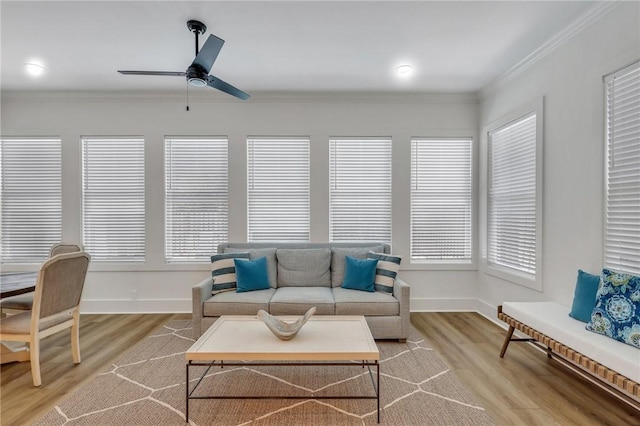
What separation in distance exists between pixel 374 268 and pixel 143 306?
3.12 meters

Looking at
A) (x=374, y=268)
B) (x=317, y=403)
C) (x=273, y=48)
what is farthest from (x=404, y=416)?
(x=273, y=48)

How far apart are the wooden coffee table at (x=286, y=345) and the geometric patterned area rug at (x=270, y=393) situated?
0.10 m

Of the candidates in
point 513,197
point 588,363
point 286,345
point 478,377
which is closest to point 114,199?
point 286,345

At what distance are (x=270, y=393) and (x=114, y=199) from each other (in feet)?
11.5

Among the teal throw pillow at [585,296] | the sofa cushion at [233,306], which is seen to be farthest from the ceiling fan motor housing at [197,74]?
the teal throw pillow at [585,296]

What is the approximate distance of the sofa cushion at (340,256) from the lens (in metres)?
3.93

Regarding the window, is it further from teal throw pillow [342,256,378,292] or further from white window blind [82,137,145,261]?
white window blind [82,137,145,261]

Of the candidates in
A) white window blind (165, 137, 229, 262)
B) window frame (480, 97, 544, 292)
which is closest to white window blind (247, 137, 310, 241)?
white window blind (165, 137, 229, 262)

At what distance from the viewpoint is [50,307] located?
8.68 ft

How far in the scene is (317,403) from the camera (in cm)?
230

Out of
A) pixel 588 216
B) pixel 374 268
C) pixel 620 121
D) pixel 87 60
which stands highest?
pixel 87 60

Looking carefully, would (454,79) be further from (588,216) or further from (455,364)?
(455,364)

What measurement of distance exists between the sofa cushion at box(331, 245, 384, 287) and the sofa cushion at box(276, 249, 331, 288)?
6 centimetres

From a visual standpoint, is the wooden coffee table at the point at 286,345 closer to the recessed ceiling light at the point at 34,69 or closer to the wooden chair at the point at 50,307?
the wooden chair at the point at 50,307
